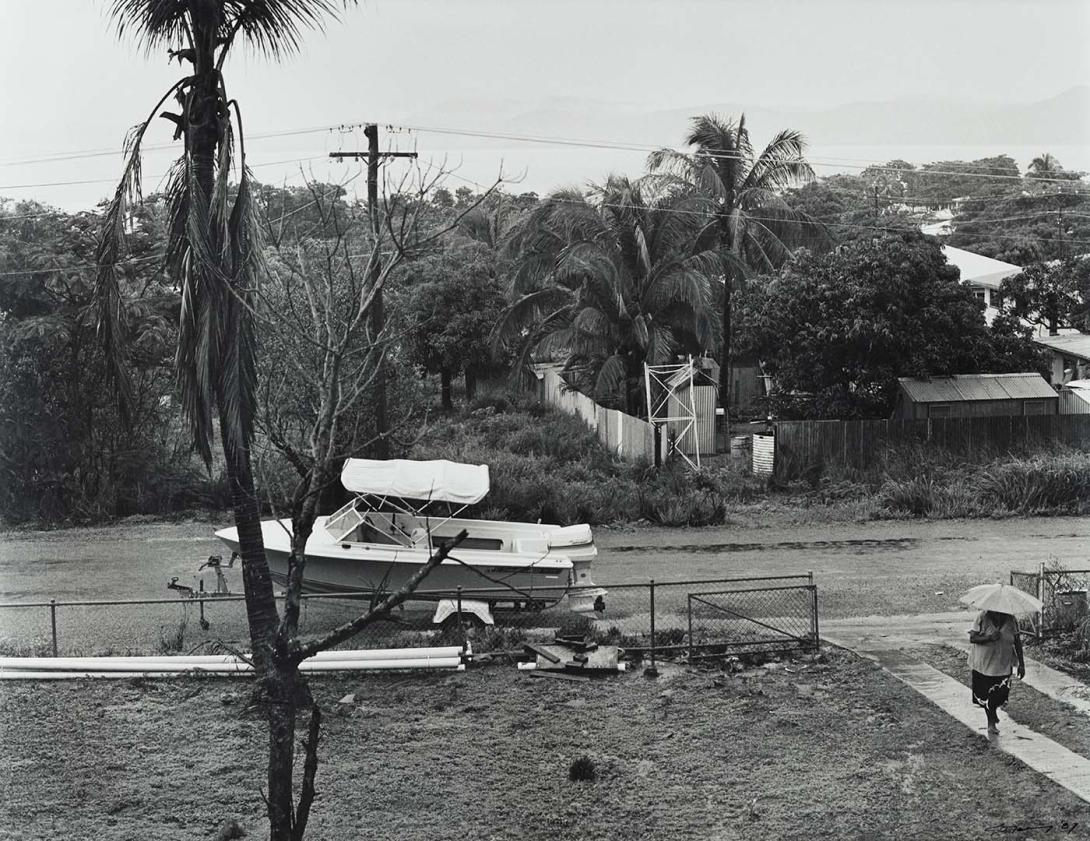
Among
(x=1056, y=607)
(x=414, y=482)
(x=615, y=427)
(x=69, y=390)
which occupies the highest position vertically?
(x=69, y=390)

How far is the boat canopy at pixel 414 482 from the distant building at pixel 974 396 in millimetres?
15738

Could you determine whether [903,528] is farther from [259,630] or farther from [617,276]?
[259,630]

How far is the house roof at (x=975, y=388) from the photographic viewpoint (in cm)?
2788

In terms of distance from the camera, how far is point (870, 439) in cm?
2745

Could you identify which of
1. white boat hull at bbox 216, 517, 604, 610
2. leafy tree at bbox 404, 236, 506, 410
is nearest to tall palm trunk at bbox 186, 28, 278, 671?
white boat hull at bbox 216, 517, 604, 610

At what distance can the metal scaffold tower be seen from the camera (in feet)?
91.2

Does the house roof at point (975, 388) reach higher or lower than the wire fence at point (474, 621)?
higher

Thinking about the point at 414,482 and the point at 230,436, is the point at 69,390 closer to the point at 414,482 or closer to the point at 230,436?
the point at 414,482

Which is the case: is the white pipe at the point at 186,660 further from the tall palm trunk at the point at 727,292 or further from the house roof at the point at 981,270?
the house roof at the point at 981,270

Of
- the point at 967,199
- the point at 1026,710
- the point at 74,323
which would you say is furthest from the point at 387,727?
the point at 967,199

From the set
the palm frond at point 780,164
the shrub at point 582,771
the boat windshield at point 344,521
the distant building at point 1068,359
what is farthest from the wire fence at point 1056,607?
the distant building at point 1068,359

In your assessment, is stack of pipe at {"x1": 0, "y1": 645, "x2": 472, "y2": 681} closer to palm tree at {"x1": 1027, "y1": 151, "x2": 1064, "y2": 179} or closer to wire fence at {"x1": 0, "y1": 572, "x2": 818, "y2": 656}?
wire fence at {"x1": 0, "y1": 572, "x2": 818, "y2": 656}

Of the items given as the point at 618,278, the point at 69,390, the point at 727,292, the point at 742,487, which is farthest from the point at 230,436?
the point at 727,292

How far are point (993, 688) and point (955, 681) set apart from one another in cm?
178
